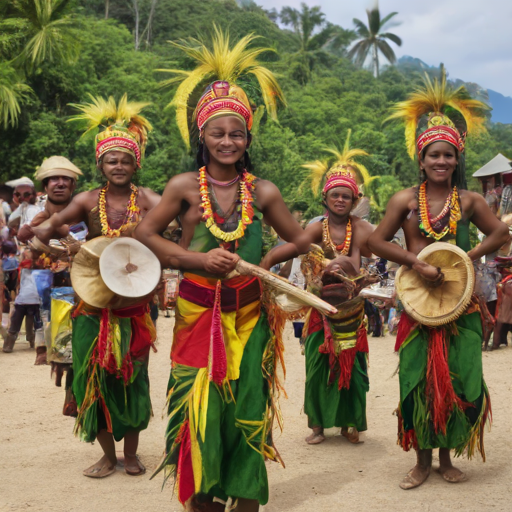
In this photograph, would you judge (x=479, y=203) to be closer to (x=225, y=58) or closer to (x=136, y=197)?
(x=225, y=58)

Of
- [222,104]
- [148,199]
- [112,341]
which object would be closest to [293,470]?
[112,341]

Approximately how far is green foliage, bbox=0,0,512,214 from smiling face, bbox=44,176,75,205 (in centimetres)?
240

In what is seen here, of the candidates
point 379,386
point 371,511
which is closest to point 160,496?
point 371,511

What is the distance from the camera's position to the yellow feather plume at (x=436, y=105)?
5609 mm

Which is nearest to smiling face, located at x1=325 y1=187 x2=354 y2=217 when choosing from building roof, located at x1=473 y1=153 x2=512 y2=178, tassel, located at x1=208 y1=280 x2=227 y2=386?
tassel, located at x1=208 y1=280 x2=227 y2=386

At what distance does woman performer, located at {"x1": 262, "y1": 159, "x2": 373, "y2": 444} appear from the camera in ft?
20.3

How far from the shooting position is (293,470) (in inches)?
216

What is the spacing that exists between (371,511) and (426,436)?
2.30ft

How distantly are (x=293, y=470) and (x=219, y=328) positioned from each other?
191 centimetres

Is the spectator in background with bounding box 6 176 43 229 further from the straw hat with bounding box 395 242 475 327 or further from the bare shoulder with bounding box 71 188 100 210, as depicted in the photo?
the straw hat with bounding box 395 242 475 327

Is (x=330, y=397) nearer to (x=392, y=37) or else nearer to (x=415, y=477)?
(x=415, y=477)

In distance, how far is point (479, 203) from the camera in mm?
5121

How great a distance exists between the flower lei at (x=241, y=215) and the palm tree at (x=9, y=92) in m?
18.3

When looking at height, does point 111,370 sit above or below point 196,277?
below
